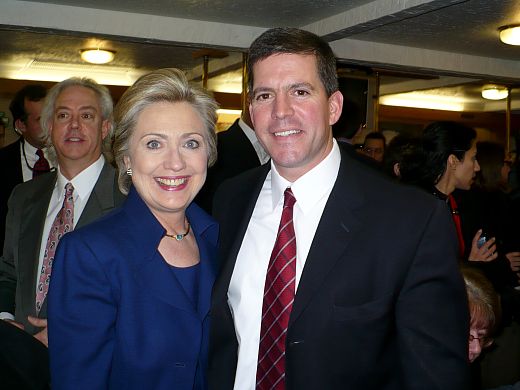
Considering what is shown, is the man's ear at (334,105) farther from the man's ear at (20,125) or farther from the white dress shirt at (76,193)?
the man's ear at (20,125)

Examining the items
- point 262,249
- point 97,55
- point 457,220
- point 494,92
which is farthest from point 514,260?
point 494,92

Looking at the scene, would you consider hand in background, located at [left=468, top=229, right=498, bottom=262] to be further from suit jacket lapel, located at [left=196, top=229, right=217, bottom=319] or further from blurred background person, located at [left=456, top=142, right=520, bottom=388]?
suit jacket lapel, located at [left=196, top=229, right=217, bottom=319]

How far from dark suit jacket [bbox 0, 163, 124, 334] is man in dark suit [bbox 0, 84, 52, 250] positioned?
1327 mm

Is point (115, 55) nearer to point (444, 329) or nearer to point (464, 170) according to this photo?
point (464, 170)

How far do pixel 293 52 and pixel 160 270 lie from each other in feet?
2.40

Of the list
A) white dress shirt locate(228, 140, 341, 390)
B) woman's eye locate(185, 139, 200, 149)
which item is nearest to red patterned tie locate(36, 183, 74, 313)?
woman's eye locate(185, 139, 200, 149)

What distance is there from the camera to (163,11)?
5152mm

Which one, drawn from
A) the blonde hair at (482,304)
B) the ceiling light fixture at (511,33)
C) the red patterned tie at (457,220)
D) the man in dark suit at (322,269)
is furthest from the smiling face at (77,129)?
the ceiling light fixture at (511,33)

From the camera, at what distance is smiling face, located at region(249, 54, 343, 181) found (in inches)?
65.1

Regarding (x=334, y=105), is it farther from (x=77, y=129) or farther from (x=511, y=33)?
(x=511, y=33)

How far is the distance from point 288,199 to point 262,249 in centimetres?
17

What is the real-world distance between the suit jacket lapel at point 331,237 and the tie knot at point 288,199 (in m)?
0.12

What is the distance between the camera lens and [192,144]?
1.81 metres

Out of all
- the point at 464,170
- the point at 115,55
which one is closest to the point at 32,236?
the point at 464,170
